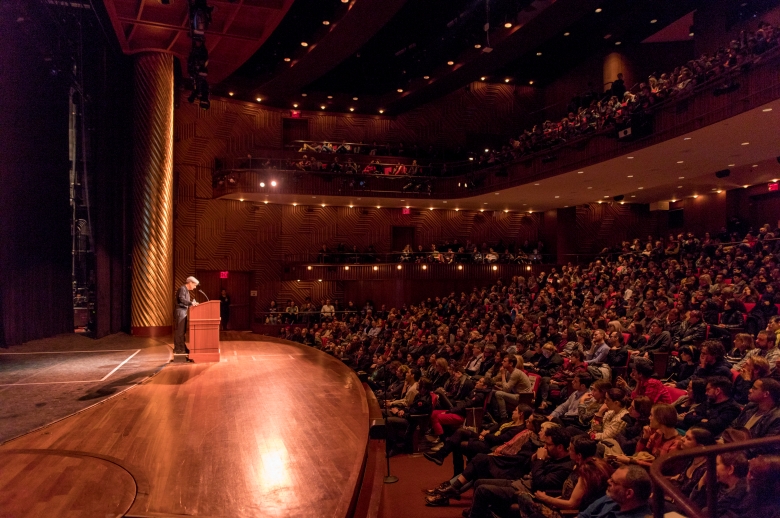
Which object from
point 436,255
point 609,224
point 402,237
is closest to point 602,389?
point 436,255

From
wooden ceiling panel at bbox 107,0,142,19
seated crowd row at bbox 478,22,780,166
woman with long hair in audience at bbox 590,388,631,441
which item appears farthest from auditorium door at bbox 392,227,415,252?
woman with long hair in audience at bbox 590,388,631,441

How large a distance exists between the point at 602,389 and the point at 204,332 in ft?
17.8

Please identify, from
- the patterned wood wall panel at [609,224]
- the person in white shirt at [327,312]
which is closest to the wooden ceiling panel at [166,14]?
the person in white shirt at [327,312]

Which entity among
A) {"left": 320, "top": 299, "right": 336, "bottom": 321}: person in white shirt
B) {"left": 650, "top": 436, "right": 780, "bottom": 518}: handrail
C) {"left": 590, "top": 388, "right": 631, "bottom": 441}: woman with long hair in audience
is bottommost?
{"left": 320, "top": 299, "right": 336, "bottom": 321}: person in white shirt

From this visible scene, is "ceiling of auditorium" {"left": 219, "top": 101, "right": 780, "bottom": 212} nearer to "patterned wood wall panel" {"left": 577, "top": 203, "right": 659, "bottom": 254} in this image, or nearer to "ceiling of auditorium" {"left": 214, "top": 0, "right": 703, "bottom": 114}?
"patterned wood wall panel" {"left": 577, "top": 203, "right": 659, "bottom": 254}

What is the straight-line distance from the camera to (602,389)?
4.11 meters

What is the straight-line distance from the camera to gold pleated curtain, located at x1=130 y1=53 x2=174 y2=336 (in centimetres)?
990

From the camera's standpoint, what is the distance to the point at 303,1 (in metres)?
11.8

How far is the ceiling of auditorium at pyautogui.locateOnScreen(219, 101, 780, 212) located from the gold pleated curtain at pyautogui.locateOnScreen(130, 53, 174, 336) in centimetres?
394

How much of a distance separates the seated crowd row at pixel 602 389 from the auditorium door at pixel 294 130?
23.5 ft

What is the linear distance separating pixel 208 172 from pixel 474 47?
775 cm

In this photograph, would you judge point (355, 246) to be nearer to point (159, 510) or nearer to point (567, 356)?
point (567, 356)

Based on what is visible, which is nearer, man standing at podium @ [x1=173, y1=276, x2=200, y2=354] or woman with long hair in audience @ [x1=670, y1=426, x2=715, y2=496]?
woman with long hair in audience @ [x1=670, y1=426, x2=715, y2=496]

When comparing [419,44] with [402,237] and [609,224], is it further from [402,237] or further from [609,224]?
[609,224]
